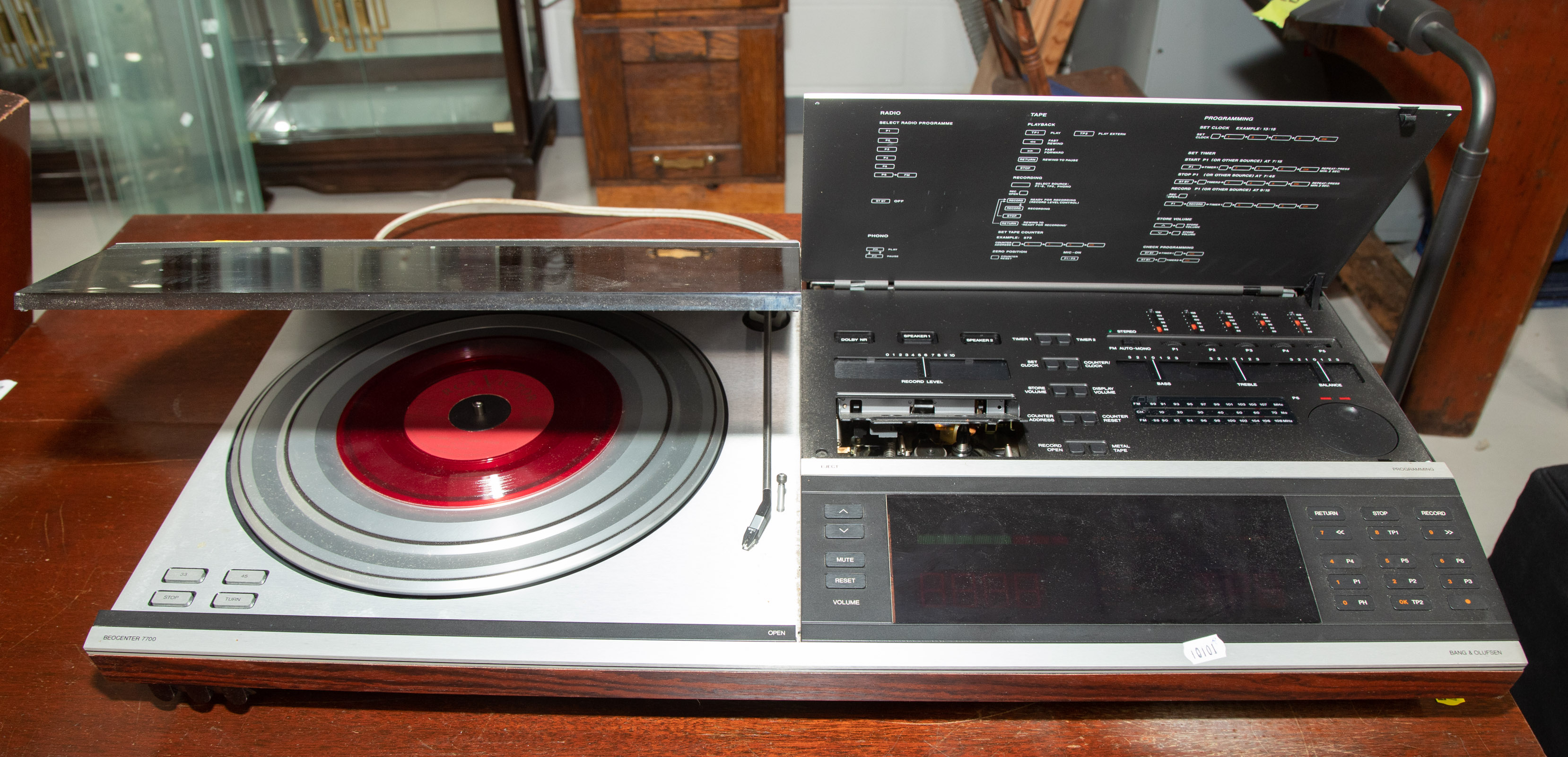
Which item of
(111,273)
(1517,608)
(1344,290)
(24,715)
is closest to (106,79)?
(111,273)

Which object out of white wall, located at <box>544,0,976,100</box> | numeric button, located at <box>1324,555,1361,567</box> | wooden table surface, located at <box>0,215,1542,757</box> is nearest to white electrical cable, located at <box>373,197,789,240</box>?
wooden table surface, located at <box>0,215,1542,757</box>

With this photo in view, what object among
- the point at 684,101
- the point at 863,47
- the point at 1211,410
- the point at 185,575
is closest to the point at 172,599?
the point at 185,575

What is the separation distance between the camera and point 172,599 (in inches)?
24.8

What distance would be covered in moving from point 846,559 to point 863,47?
259 centimetres

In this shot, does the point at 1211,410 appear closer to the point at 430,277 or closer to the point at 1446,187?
the point at 1446,187

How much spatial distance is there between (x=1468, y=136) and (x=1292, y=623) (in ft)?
1.85

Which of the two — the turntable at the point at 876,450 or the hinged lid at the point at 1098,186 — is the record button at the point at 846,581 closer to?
the turntable at the point at 876,450

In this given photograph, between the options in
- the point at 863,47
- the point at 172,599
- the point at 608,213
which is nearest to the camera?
the point at 172,599

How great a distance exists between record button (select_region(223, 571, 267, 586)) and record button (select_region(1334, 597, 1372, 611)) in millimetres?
754

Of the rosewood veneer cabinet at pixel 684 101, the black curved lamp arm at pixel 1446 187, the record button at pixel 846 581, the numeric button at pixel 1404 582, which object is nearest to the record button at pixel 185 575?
the record button at pixel 846 581

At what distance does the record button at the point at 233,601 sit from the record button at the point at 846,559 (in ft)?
1.32

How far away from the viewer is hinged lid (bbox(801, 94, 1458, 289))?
71cm

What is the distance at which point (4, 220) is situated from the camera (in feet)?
3.04

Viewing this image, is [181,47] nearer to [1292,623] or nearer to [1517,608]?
[1292,623]
